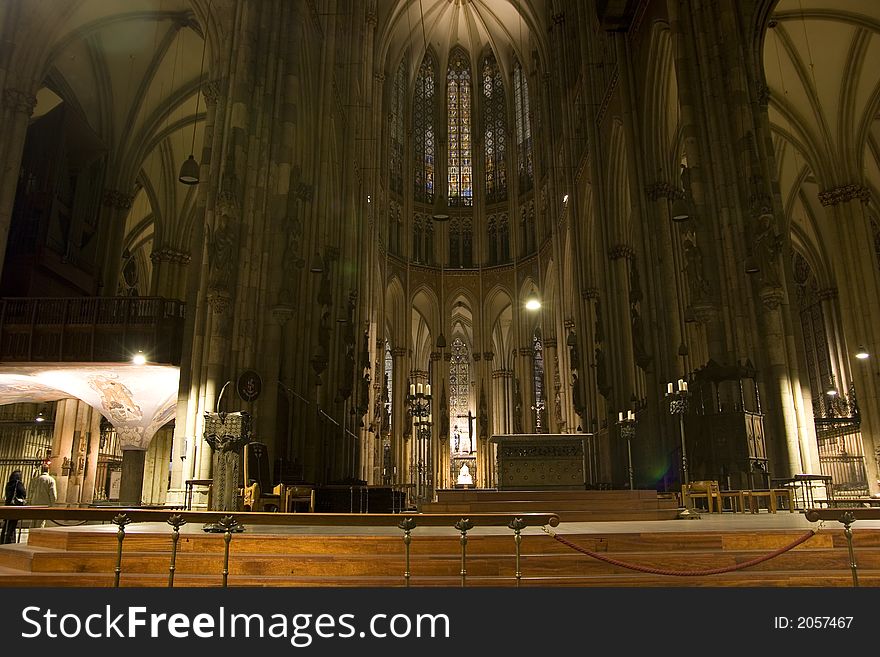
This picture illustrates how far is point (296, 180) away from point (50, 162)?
8908 mm

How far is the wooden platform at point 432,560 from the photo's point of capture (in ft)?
16.1

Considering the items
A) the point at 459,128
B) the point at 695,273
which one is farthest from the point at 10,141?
the point at 459,128

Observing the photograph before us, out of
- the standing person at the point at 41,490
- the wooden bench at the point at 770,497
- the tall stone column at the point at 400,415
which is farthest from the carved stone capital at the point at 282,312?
the tall stone column at the point at 400,415

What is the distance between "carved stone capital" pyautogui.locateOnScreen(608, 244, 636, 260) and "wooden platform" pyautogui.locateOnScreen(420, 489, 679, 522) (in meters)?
11.1

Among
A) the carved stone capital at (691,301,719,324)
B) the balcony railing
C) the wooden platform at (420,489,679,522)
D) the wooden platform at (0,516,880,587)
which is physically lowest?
the wooden platform at (0,516,880,587)

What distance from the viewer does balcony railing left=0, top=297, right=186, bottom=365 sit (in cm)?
1484

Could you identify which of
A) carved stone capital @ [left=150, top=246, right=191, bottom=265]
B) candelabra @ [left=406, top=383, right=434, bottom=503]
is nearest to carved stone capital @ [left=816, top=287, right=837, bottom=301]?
candelabra @ [left=406, top=383, right=434, bottom=503]

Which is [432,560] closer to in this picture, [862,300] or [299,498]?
[299,498]

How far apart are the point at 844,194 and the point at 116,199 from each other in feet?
74.0

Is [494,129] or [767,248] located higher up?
[494,129]

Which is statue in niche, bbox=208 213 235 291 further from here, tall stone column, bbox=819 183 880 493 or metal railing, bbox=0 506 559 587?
tall stone column, bbox=819 183 880 493

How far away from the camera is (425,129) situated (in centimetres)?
3819

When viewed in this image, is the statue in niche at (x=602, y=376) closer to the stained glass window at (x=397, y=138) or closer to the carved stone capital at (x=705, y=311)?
the carved stone capital at (x=705, y=311)
